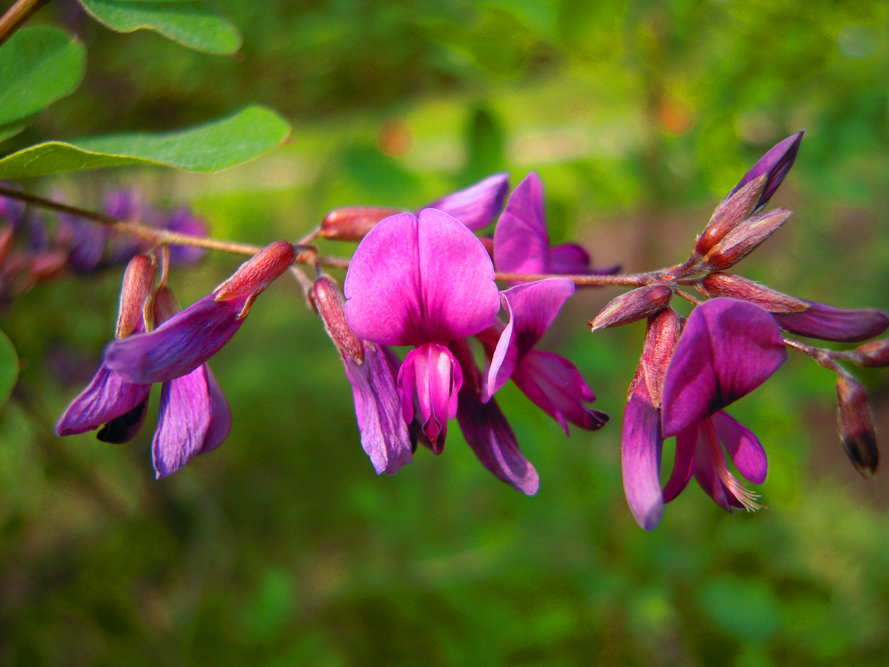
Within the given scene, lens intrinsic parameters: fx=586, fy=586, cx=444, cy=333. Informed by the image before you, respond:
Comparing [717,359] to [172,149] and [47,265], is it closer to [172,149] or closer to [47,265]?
[172,149]

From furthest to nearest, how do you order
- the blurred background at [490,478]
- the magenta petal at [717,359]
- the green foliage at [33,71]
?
the blurred background at [490,478] < the green foliage at [33,71] < the magenta petal at [717,359]

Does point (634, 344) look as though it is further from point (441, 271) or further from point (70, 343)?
point (70, 343)

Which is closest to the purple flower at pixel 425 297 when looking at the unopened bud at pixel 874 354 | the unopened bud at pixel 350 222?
Result: the unopened bud at pixel 350 222

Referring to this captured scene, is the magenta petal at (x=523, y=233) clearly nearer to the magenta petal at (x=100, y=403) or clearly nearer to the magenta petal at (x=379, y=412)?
the magenta petal at (x=379, y=412)

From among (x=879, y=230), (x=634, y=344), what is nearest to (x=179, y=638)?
(x=634, y=344)

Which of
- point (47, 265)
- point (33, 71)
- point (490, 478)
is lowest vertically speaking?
point (490, 478)

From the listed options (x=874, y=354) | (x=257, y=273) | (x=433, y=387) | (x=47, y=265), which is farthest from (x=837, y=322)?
(x=47, y=265)
